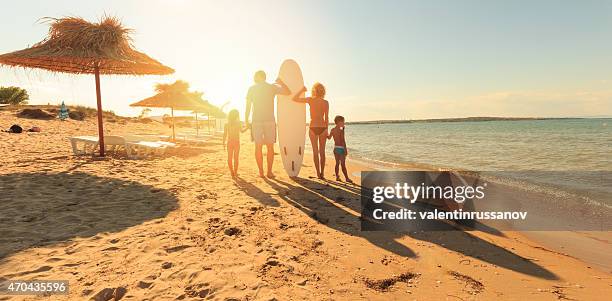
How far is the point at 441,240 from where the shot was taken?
340 centimetres

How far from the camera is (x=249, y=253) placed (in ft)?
9.67

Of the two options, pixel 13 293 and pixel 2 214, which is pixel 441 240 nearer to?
pixel 13 293

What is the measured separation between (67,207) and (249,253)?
296 cm

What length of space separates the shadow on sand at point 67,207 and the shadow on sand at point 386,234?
2.05 m

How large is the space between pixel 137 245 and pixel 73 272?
59cm

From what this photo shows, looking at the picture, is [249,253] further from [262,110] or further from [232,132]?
[232,132]

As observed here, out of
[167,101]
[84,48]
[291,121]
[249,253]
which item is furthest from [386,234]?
[167,101]

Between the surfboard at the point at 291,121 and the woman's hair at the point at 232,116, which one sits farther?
the surfboard at the point at 291,121

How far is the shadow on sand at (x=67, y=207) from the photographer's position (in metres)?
3.24

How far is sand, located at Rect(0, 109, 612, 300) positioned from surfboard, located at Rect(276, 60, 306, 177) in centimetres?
205

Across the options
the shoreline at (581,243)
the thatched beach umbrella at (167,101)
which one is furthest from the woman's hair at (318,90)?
the thatched beach umbrella at (167,101)

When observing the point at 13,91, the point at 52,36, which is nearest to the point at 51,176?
the point at 52,36

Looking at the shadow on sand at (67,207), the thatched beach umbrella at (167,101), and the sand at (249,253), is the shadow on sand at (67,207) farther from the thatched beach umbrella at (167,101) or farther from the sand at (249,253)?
the thatched beach umbrella at (167,101)

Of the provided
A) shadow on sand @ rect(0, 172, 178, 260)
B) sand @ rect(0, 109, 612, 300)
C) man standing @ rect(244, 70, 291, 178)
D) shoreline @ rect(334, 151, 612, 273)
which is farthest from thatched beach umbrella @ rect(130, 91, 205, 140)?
shoreline @ rect(334, 151, 612, 273)
